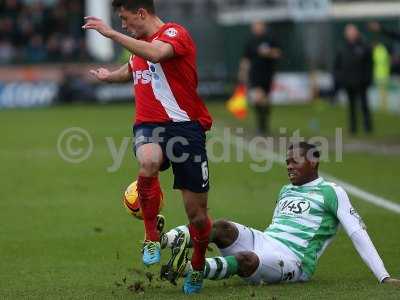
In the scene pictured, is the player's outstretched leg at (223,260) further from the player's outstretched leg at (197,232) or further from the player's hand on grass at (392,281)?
the player's hand on grass at (392,281)

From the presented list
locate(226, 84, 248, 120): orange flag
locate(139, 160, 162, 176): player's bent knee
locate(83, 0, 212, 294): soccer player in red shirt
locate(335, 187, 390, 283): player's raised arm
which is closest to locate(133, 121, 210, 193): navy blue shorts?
locate(83, 0, 212, 294): soccer player in red shirt

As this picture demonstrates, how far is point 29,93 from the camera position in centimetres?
3800

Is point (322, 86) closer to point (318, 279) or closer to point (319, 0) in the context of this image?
point (319, 0)

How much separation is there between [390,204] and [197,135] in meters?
6.00

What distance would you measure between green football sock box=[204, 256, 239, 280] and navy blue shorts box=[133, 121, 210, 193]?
57cm

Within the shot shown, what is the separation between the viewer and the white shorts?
8523 mm

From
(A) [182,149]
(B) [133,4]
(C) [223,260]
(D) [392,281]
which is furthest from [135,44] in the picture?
(D) [392,281]

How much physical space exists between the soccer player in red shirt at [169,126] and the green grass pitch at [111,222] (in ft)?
1.48

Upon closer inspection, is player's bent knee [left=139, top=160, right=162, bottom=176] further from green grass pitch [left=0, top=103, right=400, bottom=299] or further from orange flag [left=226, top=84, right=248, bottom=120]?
orange flag [left=226, top=84, right=248, bottom=120]

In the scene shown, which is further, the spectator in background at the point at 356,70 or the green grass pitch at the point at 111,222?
the spectator in background at the point at 356,70

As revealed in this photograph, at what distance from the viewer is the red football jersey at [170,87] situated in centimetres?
835

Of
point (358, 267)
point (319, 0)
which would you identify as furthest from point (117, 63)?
point (358, 267)

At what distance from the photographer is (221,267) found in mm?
8539

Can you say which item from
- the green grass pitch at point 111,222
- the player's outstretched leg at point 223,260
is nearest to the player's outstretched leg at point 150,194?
the player's outstretched leg at point 223,260
